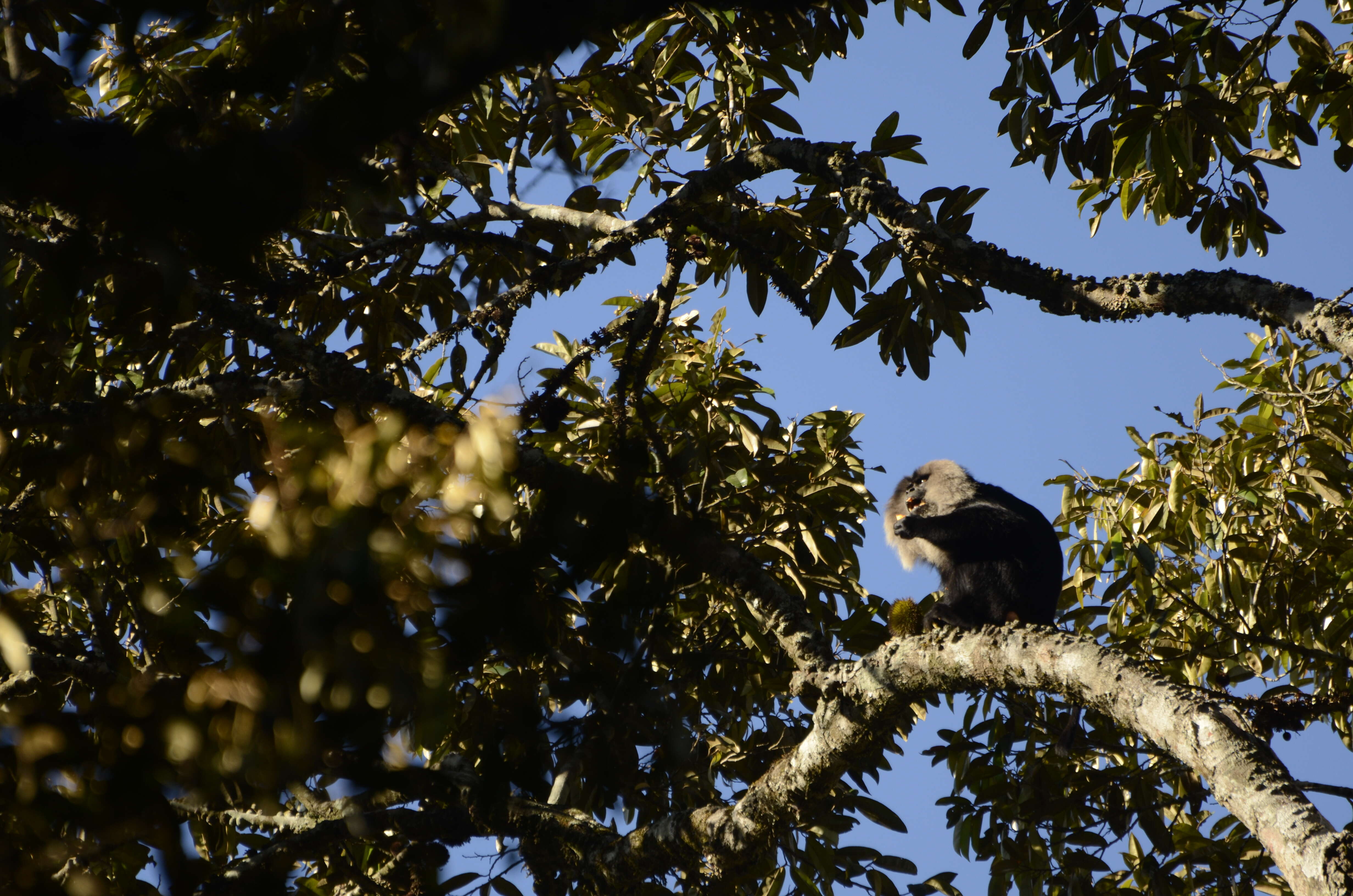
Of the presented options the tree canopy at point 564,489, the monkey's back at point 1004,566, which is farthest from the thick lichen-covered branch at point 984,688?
the monkey's back at point 1004,566

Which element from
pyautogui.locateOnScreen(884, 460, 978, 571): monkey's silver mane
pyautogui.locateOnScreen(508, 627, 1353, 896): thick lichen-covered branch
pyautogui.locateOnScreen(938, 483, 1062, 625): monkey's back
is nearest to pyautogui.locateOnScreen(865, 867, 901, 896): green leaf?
pyautogui.locateOnScreen(508, 627, 1353, 896): thick lichen-covered branch

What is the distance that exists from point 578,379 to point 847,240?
1023mm

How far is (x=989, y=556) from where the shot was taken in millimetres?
4145

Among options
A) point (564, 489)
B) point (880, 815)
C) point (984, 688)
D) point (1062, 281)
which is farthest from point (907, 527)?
point (564, 489)

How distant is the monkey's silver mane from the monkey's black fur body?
0.04 feet

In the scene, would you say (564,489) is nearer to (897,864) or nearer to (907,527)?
(897,864)

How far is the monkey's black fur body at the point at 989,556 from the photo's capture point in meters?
3.94

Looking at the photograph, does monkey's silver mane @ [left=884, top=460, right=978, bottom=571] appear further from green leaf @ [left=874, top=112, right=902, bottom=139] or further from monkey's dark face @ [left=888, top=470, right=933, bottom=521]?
green leaf @ [left=874, top=112, right=902, bottom=139]

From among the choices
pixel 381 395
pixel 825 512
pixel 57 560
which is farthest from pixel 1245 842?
pixel 57 560

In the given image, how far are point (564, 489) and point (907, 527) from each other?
3.04 metres

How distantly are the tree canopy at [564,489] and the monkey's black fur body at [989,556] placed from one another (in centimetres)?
22

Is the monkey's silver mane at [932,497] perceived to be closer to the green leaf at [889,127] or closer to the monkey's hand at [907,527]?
the monkey's hand at [907,527]

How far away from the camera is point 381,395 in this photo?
217cm

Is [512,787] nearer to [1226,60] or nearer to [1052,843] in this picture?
[1052,843]
